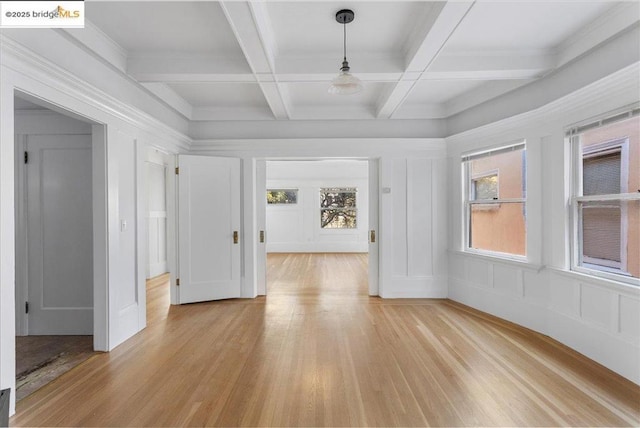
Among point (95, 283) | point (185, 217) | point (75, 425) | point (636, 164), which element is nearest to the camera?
point (75, 425)

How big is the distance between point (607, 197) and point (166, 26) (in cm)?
389

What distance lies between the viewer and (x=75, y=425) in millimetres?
1854

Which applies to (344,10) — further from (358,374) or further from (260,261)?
(260,261)

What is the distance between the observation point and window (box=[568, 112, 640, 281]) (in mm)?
2400

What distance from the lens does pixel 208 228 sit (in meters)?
4.30

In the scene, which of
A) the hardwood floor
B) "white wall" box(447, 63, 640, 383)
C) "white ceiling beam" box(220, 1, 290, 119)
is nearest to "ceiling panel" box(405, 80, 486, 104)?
"white wall" box(447, 63, 640, 383)

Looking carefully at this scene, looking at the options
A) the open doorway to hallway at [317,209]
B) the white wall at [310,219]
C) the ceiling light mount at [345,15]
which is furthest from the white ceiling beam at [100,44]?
the white wall at [310,219]

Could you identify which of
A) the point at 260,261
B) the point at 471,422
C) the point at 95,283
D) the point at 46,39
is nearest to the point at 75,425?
the point at 95,283

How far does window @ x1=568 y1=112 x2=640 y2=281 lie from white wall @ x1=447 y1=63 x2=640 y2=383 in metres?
0.10

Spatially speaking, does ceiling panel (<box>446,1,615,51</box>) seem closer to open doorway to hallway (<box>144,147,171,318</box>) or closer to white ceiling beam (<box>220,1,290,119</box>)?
white ceiling beam (<box>220,1,290,119</box>)

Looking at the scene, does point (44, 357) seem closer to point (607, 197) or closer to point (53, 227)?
point (53, 227)

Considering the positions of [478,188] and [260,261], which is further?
[260,261]

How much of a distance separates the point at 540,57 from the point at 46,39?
4.10 m

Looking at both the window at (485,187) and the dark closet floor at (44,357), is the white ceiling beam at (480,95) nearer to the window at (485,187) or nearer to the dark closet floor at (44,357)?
the window at (485,187)
